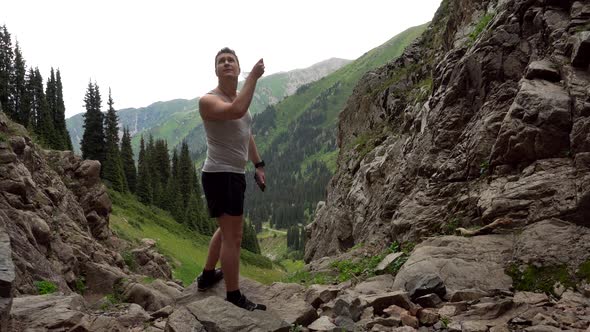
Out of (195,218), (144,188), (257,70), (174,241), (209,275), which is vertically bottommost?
(195,218)

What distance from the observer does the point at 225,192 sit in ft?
20.1

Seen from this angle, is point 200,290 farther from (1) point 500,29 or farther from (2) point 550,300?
(1) point 500,29

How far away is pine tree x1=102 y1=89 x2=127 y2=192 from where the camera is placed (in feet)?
213

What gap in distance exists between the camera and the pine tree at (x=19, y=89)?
74250 millimetres

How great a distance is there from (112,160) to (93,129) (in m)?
10.5

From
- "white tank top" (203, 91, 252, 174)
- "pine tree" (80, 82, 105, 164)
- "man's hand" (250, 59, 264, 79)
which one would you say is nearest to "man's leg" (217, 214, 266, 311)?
"white tank top" (203, 91, 252, 174)

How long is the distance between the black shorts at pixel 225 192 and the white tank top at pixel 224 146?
9 centimetres

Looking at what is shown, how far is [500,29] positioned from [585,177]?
5.92 metres

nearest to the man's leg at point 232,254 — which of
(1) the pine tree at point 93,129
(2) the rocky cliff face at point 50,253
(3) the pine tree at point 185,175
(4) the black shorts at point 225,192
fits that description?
(4) the black shorts at point 225,192

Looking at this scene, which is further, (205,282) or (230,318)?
(205,282)

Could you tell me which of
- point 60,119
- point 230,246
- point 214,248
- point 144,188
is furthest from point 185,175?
point 230,246

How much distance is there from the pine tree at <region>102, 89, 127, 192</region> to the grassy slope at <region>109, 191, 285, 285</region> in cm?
273

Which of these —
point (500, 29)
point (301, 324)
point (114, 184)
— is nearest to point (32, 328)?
point (301, 324)

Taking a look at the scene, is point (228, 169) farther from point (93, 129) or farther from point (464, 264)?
point (93, 129)
